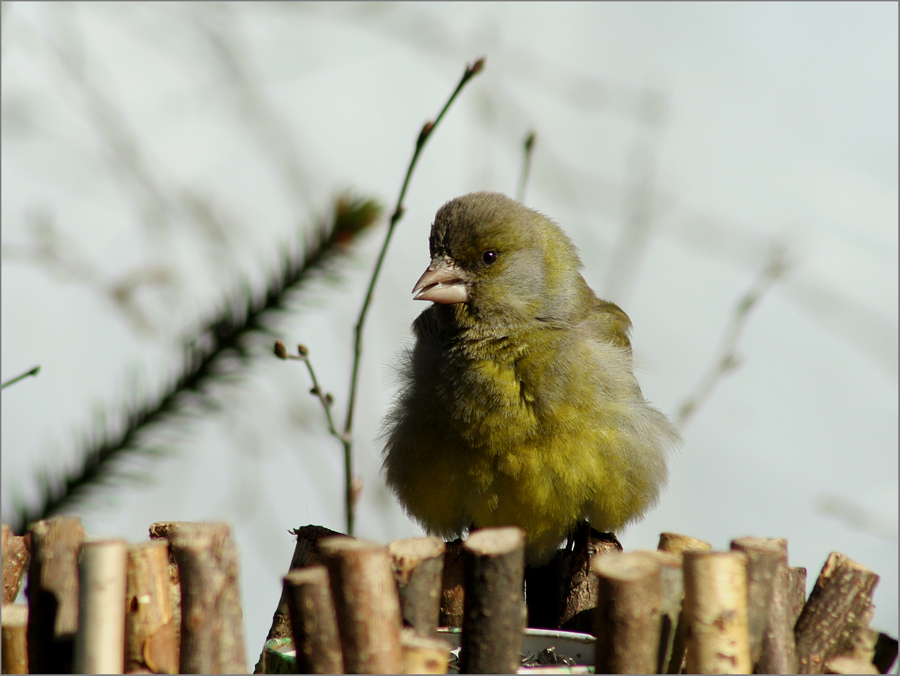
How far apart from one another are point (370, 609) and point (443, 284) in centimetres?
212

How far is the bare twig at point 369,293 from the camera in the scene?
3135 millimetres

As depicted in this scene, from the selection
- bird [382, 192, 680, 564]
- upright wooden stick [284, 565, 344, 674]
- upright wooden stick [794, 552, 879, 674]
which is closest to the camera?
upright wooden stick [284, 565, 344, 674]

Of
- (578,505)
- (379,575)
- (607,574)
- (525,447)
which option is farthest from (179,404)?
(578,505)

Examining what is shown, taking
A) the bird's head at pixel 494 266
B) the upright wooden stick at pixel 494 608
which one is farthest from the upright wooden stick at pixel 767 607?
the bird's head at pixel 494 266

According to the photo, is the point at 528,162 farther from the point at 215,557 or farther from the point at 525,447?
the point at 215,557

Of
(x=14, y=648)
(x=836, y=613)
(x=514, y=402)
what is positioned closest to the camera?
(x=14, y=648)

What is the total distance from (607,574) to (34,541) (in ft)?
4.20

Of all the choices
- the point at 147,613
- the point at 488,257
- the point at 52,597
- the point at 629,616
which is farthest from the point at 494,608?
the point at 488,257

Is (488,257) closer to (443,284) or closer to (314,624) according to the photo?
(443,284)

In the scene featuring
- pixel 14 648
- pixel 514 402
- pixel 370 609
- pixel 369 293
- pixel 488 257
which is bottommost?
pixel 14 648

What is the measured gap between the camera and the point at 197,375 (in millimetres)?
2494

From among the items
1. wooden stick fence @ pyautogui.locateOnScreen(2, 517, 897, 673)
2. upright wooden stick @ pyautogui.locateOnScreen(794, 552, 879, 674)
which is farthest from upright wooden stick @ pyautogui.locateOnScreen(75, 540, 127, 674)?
upright wooden stick @ pyautogui.locateOnScreen(794, 552, 879, 674)

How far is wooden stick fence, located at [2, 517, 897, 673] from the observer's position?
6.43ft

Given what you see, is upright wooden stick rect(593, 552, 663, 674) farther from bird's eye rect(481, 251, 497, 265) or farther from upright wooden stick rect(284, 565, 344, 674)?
bird's eye rect(481, 251, 497, 265)
